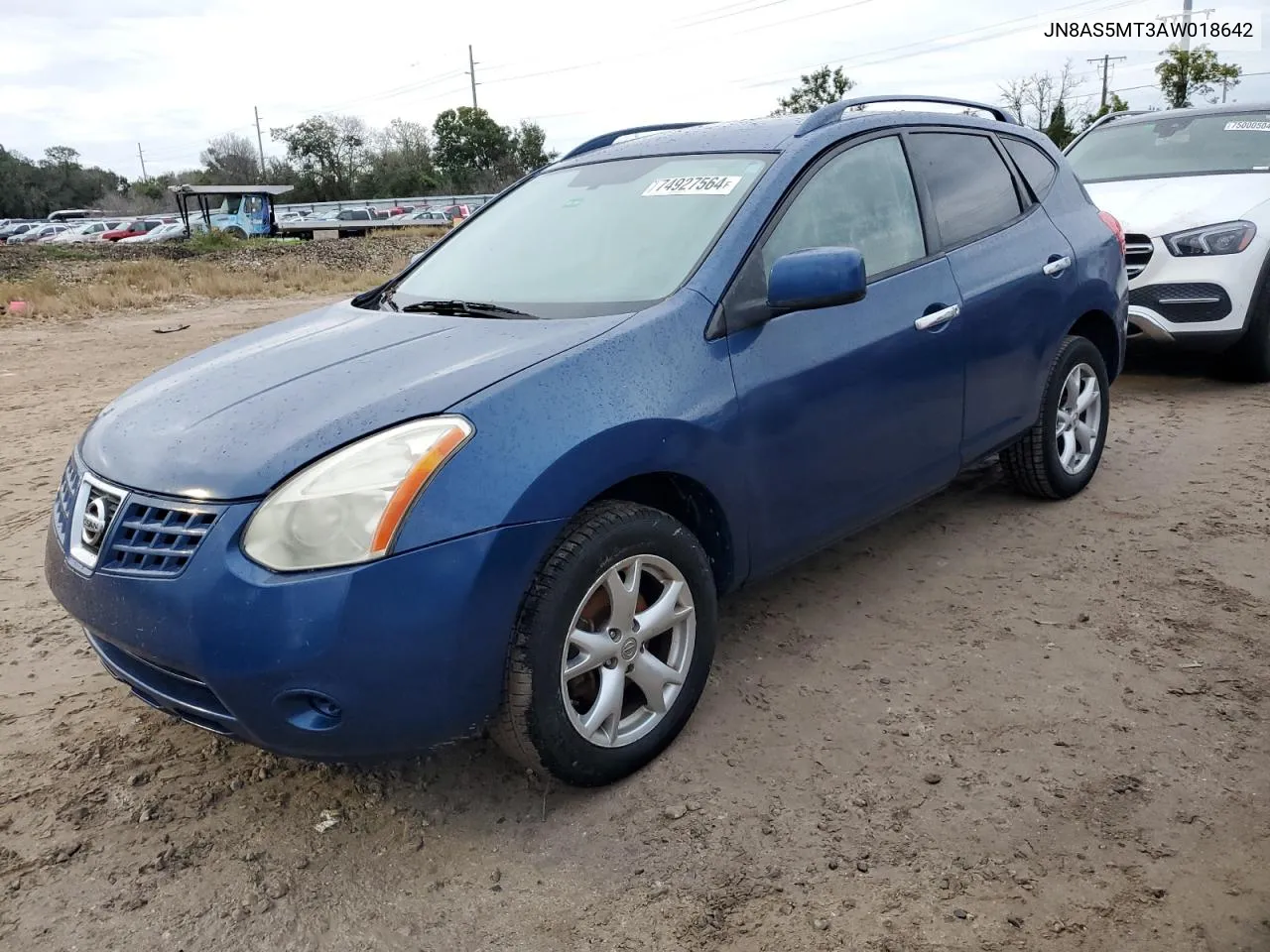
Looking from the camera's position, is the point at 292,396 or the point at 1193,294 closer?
the point at 292,396

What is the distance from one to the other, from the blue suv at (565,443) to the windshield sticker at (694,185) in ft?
0.06

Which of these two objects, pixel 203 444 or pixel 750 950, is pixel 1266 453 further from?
pixel 203 444

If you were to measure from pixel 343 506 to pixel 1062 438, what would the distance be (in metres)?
3.46

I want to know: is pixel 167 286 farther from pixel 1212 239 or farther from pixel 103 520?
pixel 103 520

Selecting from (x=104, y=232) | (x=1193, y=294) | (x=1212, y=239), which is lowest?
(x=1193, y=294)

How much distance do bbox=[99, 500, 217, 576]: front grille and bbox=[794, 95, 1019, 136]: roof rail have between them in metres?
2.21

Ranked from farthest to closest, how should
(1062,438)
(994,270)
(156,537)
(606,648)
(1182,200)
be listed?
1. (1182,200)
2. (1062,438)
3. (994,270)
4. (606,648)
5. (156,537)

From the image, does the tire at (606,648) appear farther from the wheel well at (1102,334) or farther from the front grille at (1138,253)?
the front grille at (1138,253)

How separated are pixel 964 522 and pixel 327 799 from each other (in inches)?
116

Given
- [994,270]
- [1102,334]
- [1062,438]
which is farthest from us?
[1102,334]

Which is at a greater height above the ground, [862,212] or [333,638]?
[862,212]

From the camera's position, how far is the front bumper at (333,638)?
211cm

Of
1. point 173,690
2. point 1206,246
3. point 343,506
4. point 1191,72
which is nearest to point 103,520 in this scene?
point 173,690

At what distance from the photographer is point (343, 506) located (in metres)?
2.17
